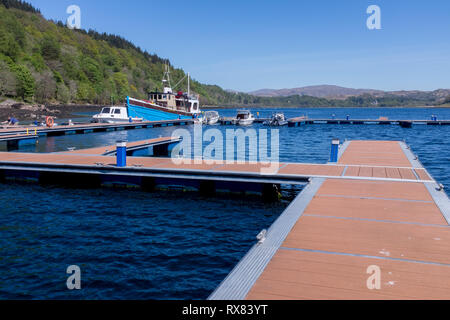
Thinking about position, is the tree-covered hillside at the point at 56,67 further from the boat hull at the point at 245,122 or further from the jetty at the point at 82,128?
the boat hull at the point at 245,122

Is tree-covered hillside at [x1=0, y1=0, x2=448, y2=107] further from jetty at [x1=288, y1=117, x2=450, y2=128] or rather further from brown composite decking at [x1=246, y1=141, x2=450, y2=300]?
brown composite decking at [x1=246, y1=141, x2=450, y2=300]

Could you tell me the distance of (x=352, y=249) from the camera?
6.52 meters

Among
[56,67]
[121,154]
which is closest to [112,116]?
[121,154]

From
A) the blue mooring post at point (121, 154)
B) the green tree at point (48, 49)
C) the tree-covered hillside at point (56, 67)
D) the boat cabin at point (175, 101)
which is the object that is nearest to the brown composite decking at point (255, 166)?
the blue mooring post at point (121, 154)

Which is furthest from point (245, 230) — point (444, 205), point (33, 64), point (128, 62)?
point (128, 62)

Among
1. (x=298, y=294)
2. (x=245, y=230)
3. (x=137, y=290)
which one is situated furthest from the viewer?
(x=245, y=230)

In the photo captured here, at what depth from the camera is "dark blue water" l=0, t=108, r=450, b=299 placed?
737cm

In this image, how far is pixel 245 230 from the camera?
34.8 ft

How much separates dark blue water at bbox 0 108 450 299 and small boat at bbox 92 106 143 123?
31162 mm

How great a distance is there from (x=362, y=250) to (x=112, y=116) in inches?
1688

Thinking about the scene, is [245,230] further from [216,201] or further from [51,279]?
[51,279]

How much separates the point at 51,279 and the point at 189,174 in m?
7.01

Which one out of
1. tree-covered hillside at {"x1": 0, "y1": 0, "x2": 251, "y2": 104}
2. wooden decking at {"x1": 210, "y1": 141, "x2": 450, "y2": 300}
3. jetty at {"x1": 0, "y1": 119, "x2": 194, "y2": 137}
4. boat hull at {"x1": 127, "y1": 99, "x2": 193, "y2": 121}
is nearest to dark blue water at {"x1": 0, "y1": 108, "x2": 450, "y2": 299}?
wooden decking at {"x1": 210, "y1": 141, "x2": 450, "y2": 300}

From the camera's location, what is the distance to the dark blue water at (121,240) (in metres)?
7.37
